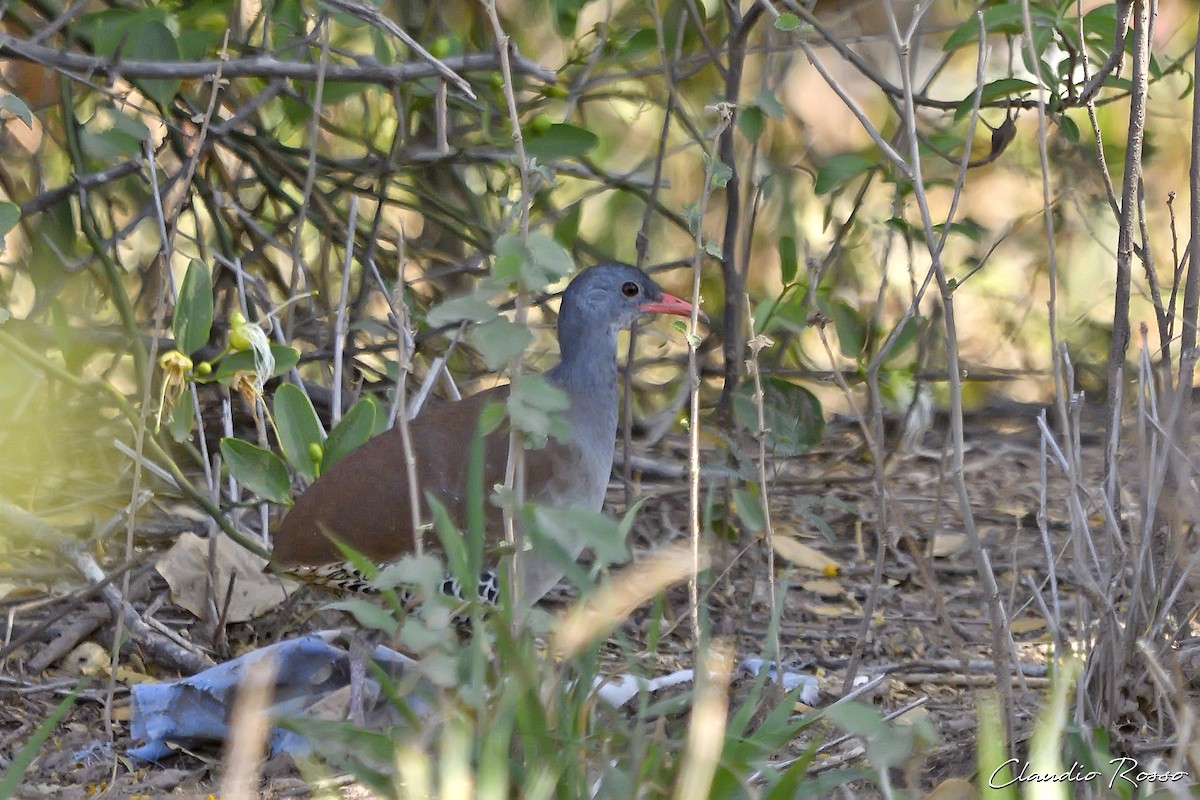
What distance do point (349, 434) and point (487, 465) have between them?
0.37 m

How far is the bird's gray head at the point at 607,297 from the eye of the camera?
4.00 meters

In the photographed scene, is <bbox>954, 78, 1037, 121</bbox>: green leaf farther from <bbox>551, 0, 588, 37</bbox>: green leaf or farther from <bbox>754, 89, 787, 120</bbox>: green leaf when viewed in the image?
<bbox>551, 0, 588, 37</bbox>: green leaf

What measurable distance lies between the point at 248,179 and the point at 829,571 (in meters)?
2.37

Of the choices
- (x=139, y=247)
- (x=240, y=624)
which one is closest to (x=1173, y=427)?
(x=240, y=624)

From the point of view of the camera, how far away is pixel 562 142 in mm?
3842

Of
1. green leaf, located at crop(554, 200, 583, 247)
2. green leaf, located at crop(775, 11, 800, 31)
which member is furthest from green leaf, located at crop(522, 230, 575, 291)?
green leaf, located at crop(554, 200, 583, 247)

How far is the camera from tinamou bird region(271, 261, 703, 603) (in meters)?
3.39

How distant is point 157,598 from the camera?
3.90 m

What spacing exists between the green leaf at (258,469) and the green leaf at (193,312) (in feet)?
0.83

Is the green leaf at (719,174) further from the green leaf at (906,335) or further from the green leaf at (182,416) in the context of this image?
the green leaf at (906,335)

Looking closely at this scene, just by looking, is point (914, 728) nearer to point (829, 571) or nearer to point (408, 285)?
point (829, 571)

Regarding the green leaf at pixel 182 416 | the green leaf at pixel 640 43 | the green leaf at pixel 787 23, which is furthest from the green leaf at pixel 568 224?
the green leaf at pixel 787 23

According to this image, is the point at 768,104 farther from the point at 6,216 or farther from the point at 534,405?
the point at 6,216

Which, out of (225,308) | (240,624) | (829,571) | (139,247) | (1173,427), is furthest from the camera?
(139,247)
